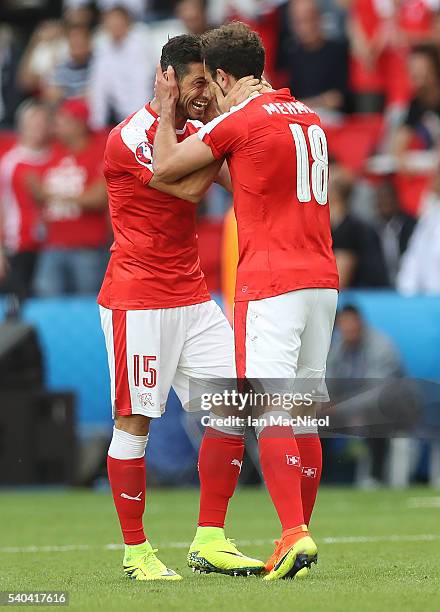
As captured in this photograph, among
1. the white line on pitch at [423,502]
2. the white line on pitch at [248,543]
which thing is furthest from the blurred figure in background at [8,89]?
the white line on pitch at [248,543]

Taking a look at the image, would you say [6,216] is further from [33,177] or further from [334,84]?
[334,84]

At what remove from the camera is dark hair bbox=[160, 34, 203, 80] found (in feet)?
20.6

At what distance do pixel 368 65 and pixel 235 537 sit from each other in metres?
8.49

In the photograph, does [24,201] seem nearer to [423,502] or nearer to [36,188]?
[36,188]

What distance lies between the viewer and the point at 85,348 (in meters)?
12.7

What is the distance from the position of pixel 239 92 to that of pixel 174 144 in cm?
36

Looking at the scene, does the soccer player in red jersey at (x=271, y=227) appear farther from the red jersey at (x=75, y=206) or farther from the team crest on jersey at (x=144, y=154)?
the red jersey at (x=75, y=206)

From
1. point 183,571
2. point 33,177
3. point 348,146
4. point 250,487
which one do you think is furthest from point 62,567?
point 348,146

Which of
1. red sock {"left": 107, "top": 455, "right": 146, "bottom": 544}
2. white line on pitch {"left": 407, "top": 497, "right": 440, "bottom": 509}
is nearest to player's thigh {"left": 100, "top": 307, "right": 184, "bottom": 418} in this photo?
red sock {"left": 107, "top": 455, "right": 146, "bottom": 544}

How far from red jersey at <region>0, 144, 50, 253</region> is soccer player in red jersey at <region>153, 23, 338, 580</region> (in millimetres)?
8589

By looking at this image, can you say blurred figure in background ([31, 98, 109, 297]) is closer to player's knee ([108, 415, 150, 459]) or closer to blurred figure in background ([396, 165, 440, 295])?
blurred figure in background ([396, 165, 440, 295])

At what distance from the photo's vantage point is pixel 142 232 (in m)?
6.47

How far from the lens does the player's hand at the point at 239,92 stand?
610cm

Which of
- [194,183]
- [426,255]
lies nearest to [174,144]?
[194,183]
